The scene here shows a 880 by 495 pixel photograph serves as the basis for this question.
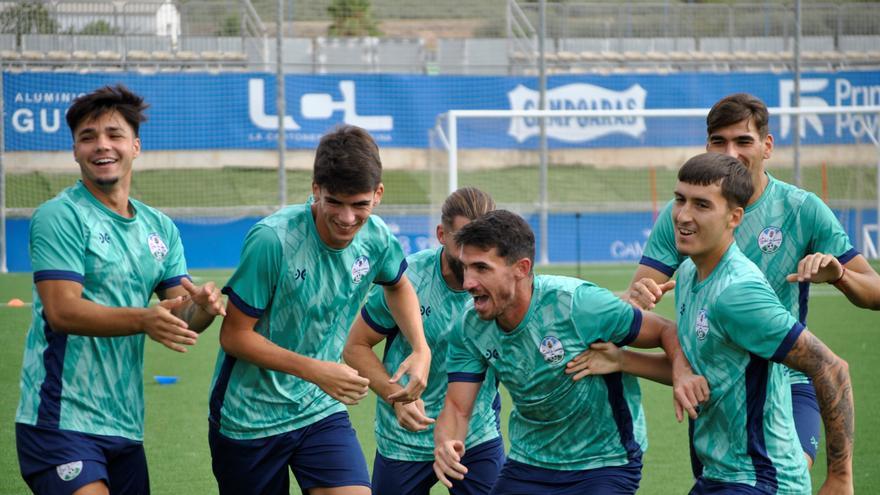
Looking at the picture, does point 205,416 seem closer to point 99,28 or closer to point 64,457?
point 64,457

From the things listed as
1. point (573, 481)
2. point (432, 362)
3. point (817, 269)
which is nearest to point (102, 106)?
point (432, 362)

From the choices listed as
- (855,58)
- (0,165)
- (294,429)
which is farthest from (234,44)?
(294,429)

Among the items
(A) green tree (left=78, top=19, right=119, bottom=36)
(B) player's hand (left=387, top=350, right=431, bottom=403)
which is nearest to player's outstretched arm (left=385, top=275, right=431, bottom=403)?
(B) player's hand (left=387, top=350, right=431, bottom=403)

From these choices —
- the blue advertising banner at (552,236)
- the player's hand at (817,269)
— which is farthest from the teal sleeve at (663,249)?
the blue advertising banner at (552,236)

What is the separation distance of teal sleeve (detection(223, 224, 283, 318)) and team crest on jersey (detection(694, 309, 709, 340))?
5.80 ft

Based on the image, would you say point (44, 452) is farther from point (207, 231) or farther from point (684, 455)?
point (207, 231)

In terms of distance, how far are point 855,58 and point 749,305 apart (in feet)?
74.7

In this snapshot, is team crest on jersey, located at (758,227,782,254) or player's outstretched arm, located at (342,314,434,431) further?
team crest on jersey, located at (758,227,782,254)

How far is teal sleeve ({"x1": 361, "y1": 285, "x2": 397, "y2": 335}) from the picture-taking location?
534 centimetres

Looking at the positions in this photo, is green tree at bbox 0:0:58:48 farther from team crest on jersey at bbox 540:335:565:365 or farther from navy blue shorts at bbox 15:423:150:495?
team crest on jersey at bbox 540:335:565:365

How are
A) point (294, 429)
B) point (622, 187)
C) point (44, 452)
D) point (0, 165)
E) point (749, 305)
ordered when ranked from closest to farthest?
point (749, 305), point (44, 452), point (294, 429), point (0, 165), point (622, 187)

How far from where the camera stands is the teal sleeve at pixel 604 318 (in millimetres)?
4238

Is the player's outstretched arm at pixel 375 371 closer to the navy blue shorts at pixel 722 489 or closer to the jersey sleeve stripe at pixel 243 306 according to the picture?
the jersey sleeve stripe at pixel 243 306

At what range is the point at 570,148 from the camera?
22781 millimetres
